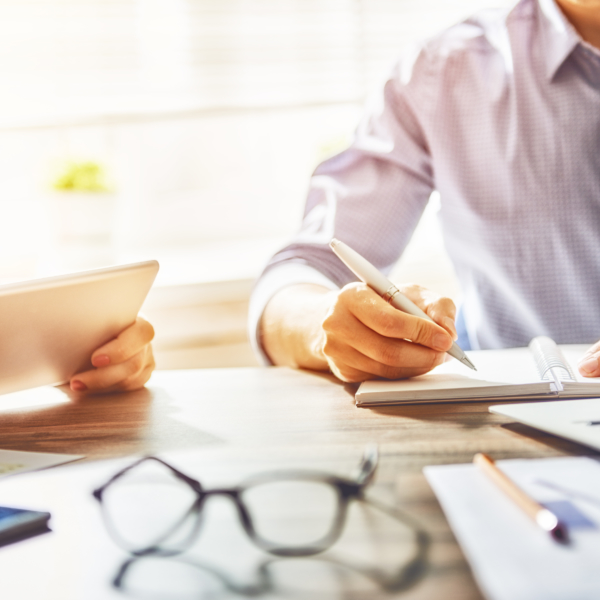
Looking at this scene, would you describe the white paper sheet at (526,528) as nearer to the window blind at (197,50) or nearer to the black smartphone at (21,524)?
the black smartphone at (21,524)

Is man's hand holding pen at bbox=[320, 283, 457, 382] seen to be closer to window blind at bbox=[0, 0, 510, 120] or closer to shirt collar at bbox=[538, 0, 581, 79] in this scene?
shirt collar at bbox=[538, 0, 581, 79]

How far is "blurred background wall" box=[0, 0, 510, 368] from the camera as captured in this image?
1.79 meters

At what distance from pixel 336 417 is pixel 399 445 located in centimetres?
11

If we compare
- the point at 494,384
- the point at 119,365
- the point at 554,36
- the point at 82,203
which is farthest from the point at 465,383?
the point at 82,203

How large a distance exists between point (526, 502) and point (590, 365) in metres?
0.33

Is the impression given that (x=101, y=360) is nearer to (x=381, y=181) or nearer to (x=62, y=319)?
(x=62, y=319)

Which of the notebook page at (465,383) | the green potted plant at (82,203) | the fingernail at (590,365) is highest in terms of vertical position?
the fingernail at (590,365)

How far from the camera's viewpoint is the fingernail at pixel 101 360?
2.58ft

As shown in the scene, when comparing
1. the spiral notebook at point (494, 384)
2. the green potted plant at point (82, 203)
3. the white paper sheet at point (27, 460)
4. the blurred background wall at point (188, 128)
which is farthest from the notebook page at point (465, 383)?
the green potted plant at point (82, 203)

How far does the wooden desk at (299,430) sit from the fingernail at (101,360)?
0.04 meters

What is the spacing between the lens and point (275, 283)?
3.29ft

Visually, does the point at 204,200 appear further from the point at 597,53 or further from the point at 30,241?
the point at 597,53

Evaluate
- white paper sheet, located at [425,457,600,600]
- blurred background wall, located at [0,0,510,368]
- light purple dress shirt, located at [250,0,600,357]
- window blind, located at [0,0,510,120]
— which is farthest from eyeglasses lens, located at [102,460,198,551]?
window blind, located at [0,0,510,120]

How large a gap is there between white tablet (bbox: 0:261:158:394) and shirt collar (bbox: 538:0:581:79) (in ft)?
2.39
